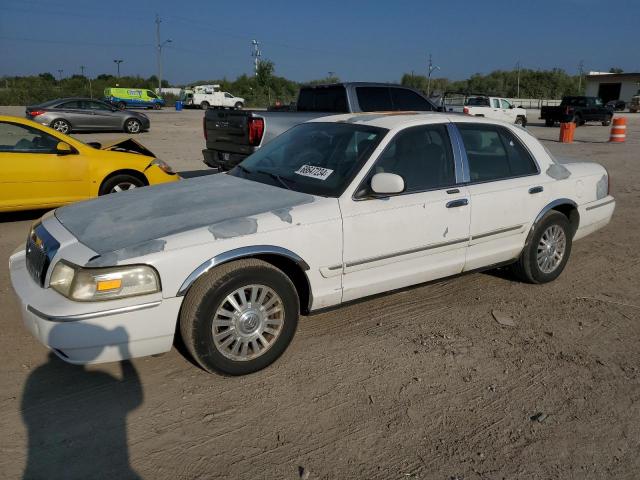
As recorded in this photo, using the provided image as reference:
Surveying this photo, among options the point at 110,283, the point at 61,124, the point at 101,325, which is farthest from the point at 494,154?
the point at 61,124

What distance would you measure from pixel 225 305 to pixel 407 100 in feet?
24.8

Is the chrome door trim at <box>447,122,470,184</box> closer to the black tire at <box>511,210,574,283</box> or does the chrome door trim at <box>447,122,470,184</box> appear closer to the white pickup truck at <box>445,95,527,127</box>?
the black tire at <box>511,210,574,283</box>

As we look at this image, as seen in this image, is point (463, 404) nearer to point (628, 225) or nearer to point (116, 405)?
point (116, 405)

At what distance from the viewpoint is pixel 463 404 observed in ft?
10.3

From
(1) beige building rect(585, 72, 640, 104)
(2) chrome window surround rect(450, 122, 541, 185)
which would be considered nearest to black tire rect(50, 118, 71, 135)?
(2) chrome window surround rect(450, 122, 541, 185)

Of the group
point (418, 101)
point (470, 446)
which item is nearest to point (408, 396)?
point (470, 446)

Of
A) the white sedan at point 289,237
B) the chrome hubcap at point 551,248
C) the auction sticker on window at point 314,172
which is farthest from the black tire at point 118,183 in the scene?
the chrome hubcap at point 551,248

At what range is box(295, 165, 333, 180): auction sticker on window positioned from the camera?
151 inches

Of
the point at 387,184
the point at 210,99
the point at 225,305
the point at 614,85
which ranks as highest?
the point at 614,85

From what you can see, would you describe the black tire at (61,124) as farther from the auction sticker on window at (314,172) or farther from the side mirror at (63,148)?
the auction sticker on window at (314,172)

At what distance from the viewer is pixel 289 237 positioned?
10.9ft

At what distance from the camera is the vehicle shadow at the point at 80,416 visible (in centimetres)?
258

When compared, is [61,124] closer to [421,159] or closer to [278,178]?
[278,178]

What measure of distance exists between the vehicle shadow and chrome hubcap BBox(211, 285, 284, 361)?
553mm
